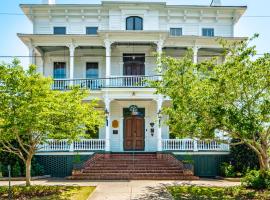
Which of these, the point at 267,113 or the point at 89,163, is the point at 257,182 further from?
the point at 89,163

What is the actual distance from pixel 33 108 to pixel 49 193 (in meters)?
3.51

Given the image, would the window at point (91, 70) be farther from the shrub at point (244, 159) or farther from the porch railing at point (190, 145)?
the shrub at point (244, 159)

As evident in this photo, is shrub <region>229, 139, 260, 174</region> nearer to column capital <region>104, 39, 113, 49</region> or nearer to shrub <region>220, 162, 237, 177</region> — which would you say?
shrub <region>220, 162, 237, 177</region>

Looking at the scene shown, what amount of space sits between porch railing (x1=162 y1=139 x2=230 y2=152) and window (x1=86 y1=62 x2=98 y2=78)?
694cm

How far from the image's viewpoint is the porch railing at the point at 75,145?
21.5 metres

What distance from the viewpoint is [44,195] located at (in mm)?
13391

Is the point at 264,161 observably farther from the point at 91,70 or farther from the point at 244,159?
the point at 91,70

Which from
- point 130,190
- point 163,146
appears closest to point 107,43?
point 163,146

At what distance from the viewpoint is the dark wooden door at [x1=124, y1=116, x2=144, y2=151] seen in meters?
23.9

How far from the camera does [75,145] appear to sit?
21938 millimetres

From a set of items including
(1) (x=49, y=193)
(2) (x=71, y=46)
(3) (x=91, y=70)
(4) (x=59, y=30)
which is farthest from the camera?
(4) (x=59, y=30)

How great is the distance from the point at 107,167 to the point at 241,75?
10.4 m

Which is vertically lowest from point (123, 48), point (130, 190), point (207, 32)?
point (130, 190)

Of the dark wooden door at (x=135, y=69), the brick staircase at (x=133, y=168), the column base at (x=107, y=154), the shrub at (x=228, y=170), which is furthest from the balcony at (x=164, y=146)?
the dark wooden door at (x=135, y=69)
